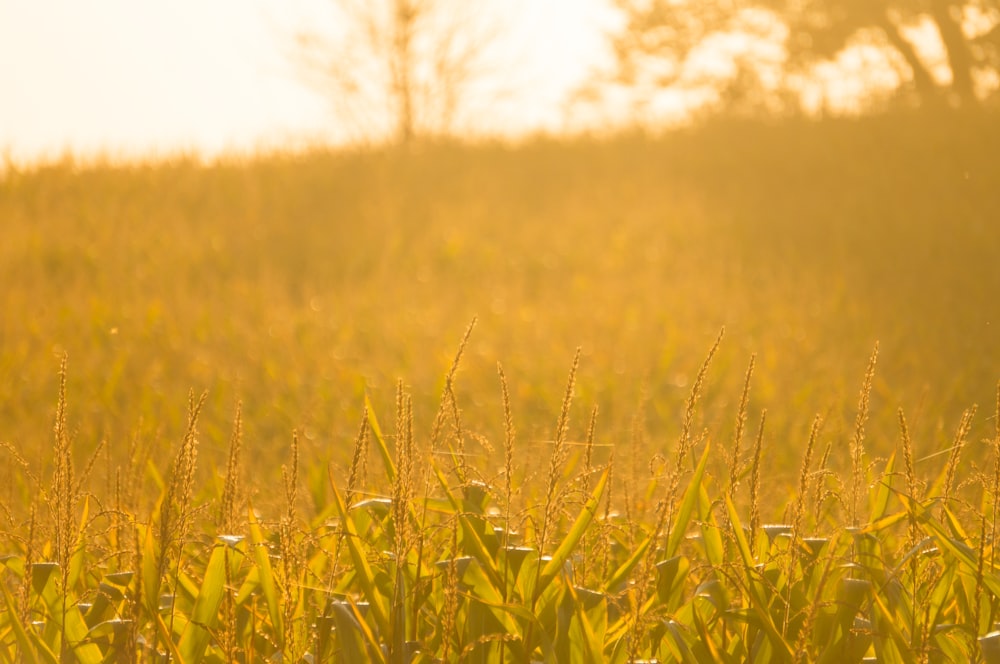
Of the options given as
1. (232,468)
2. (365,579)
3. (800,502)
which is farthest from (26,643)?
(800,502)

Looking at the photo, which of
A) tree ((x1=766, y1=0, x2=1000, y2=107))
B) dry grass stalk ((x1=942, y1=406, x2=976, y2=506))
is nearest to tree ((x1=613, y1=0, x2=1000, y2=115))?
tree ((x1=766, y1=0, x2=1000, y2=107))

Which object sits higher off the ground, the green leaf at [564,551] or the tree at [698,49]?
the tree at [698,49]

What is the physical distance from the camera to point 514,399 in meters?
8.05

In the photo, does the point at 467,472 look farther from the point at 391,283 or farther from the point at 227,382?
the point at 391,283

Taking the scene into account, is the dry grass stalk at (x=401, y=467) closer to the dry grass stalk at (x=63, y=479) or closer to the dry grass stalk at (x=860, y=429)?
the dry grass stalk at (x=63, y=479)

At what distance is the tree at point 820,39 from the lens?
1085 centimetres

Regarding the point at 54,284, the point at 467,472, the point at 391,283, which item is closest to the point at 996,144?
the point at 391,283

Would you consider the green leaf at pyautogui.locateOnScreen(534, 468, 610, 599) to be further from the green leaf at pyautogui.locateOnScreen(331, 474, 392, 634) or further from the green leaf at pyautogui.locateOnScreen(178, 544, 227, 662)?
the green leaf at pyautogui.locateOnScreen(178, 544, 227, 662)

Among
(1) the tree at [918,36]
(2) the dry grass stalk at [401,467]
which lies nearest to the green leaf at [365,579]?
(2) the dry grass stalk at [401,467]

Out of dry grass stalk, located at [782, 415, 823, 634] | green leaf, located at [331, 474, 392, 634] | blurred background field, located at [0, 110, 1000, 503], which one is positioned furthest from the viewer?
blurred background field, located at [0, 110, 1000, 503]

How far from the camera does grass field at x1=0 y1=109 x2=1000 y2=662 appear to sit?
210 cm

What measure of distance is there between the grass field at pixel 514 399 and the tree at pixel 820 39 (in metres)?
1.38

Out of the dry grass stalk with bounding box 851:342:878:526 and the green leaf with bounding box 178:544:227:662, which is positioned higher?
the dry grass stalk with bounding box 851:342:878:526

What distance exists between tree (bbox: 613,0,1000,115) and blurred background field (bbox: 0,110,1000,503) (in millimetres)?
1126
